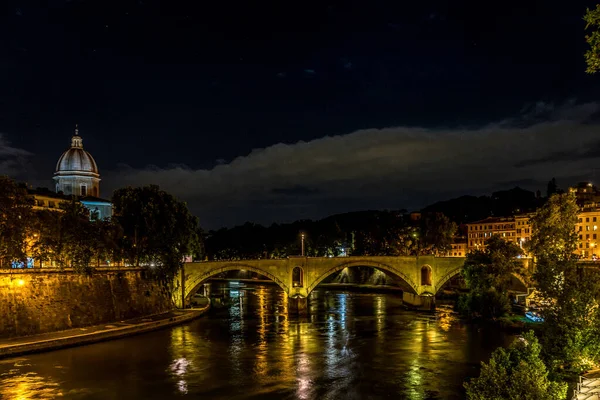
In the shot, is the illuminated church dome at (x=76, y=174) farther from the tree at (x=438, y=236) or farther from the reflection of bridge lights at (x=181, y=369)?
the reflection of bridge lights at (x=181, y=369)

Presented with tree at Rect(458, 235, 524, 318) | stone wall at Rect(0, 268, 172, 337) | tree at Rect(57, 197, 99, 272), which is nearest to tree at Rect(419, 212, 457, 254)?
tree at Rect(458, 235, 524, 318)

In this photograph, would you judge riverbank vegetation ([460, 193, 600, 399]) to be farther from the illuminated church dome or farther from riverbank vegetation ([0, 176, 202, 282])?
the illuminated church dome

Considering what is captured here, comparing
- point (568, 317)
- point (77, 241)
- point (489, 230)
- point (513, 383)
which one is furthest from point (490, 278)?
point (489, 230)

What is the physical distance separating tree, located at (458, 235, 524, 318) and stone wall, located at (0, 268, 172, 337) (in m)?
29.3

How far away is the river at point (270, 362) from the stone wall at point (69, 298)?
489 cm

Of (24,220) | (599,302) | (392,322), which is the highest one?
(24,220)

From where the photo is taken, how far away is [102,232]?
4988 centimetres

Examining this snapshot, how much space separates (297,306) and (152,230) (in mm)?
16547

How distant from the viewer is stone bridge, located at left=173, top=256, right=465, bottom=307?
188ft

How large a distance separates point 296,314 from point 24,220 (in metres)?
26.9

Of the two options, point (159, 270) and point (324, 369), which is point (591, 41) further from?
point (159, 270)

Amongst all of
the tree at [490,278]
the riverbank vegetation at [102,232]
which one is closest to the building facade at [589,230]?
the tree at [490,278]

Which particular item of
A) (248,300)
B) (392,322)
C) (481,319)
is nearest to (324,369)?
(392,322)

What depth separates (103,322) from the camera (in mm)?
45688
